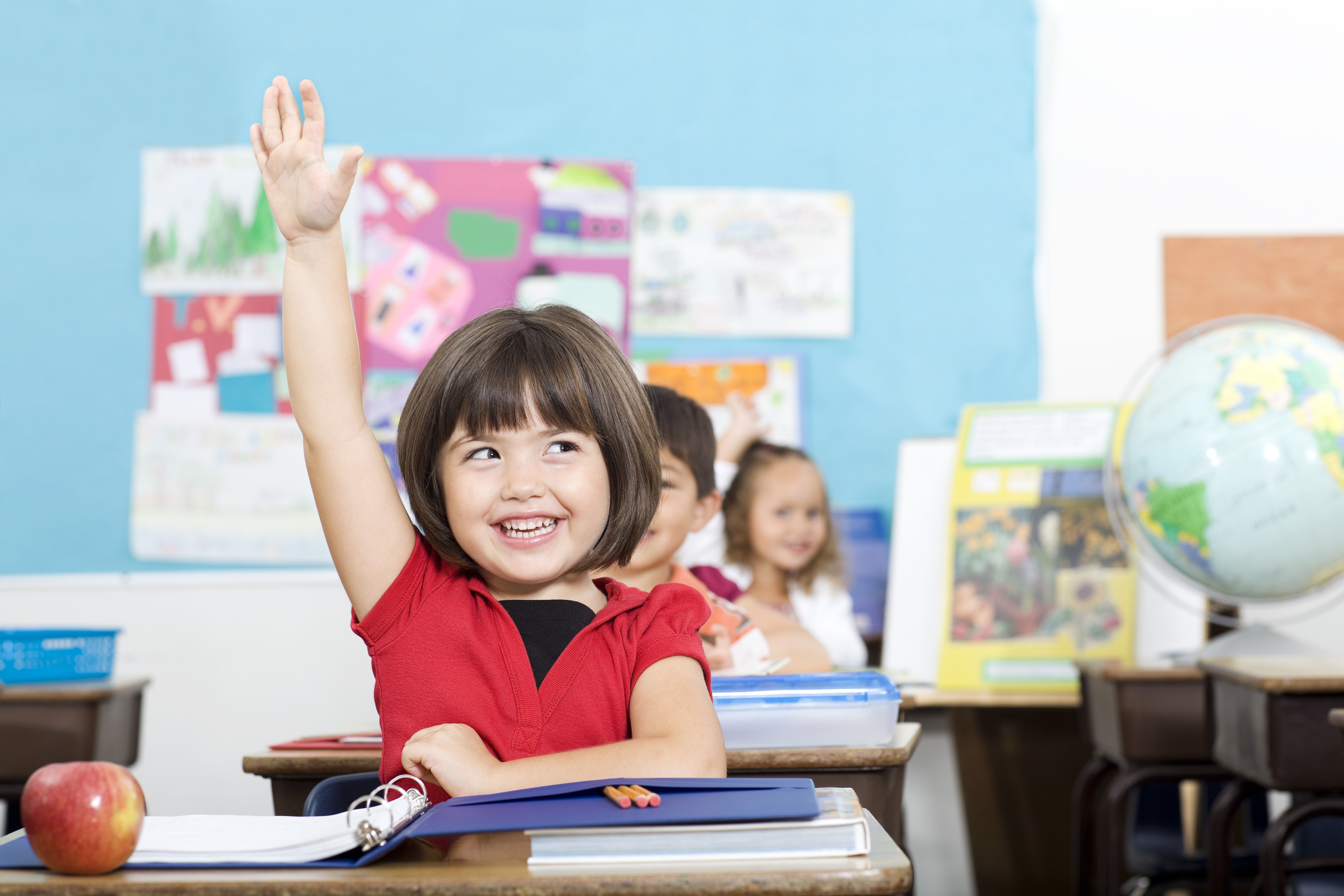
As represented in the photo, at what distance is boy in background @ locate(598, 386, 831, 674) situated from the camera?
1649 millimetres

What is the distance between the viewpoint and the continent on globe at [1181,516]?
220 centimetres

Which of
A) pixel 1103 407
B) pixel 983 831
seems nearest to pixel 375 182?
pixel 1103 407

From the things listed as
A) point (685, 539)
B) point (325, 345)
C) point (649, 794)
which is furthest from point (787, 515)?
point (649, 794)

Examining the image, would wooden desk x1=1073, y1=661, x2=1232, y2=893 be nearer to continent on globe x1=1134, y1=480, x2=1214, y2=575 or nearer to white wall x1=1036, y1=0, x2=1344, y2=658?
continent on globe x1=1134, y1=480, x2=1214, y2=575

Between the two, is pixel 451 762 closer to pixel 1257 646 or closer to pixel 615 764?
pixel 615 764

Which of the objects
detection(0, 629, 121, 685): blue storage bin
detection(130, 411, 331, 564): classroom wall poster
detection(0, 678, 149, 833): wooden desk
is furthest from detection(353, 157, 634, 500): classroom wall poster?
detection(0, 678, 149, 833): wooden desk

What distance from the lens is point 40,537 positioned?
3117 millimetres

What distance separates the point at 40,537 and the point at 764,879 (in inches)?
119

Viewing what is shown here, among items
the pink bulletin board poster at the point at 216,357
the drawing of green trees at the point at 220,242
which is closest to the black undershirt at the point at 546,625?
the pink bulletin board poster at the point at 216,357

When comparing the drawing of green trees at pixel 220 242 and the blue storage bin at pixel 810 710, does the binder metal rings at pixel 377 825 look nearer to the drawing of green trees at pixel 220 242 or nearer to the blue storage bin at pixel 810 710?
the blue storage bin at pixel 810 710

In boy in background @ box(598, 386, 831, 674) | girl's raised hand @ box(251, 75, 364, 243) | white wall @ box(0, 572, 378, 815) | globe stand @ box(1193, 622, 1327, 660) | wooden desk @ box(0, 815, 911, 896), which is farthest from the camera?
white wall @ box(0, 572, 378, 815)

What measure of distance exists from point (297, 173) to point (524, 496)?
1.05ft

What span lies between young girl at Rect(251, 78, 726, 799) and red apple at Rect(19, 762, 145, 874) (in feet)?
1.07

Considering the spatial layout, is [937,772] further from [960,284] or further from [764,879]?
[764,879]
